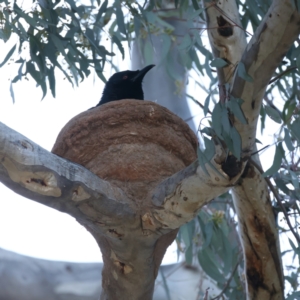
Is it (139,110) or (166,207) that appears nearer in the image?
(166,207)

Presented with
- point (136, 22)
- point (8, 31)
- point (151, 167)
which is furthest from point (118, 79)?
point (151, 167)

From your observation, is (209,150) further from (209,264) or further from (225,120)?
(209,264)

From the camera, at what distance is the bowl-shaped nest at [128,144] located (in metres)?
2.75

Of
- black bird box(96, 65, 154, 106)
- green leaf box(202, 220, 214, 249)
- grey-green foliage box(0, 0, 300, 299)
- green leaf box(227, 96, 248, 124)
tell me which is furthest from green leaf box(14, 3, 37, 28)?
green leaf box(202, 220, 214, 249)

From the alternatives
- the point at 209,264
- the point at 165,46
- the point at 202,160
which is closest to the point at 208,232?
the point at 209,264

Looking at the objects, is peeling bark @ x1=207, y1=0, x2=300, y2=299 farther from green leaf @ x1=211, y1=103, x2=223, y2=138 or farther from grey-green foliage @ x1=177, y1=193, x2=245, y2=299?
green leaf @ x1=211, y1=103, x2=223, y2=138

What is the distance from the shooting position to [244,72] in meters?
2.16

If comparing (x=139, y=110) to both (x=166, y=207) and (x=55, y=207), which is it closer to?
(x=166, y=207)

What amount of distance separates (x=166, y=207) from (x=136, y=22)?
148cm

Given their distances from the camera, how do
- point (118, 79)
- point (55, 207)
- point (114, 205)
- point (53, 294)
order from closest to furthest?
1. point (55, 207)
2. point (114, 205)
3. point (118, 79)
4. point (53, 294)

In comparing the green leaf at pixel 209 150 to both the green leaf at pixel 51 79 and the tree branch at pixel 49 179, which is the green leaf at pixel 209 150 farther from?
the green leaf at pixel 51 79

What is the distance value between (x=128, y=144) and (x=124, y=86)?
1615 millimetres

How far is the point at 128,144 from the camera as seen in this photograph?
2.86 m

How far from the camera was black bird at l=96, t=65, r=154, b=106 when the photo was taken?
4371 mm
